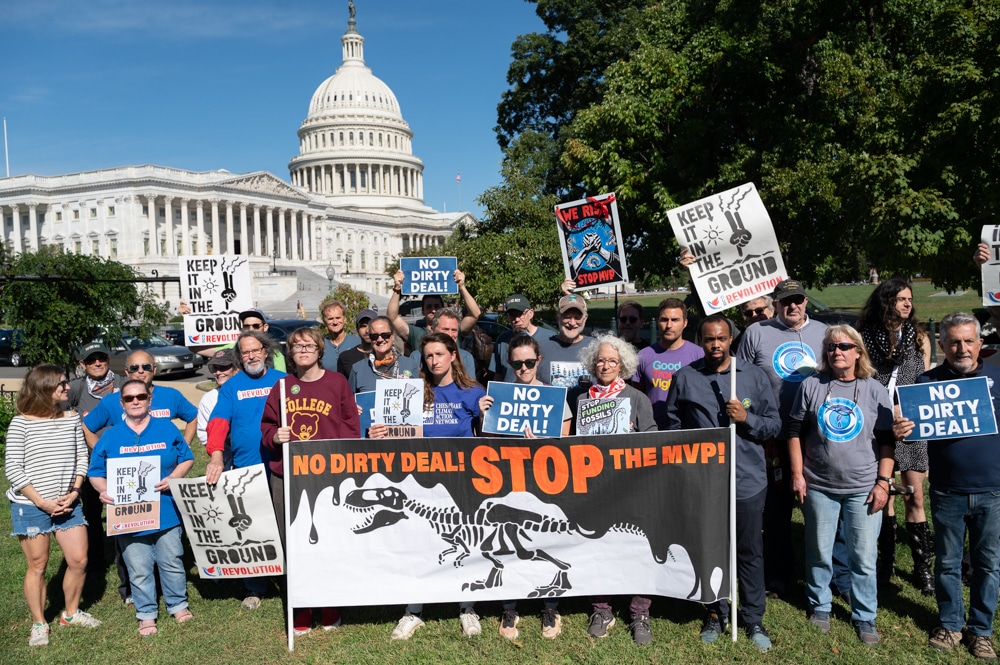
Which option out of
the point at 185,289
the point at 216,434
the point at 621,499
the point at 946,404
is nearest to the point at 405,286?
the point at 185,289

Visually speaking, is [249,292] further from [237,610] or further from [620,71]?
[620,71]

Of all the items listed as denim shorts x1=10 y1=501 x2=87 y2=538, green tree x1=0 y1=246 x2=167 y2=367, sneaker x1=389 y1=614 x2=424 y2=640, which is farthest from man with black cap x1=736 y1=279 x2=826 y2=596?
green tree x1=0 y1=246 x2=167 y2=367

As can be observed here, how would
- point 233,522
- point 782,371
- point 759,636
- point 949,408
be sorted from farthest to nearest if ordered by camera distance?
point 782,371 → point 233,522 → point 759,636 → point 949,408

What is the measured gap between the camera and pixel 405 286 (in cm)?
919

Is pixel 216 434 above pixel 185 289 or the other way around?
the other way around

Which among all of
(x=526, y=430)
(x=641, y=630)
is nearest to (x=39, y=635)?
(x=526, y=430)

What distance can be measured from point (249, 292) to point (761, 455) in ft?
21.6

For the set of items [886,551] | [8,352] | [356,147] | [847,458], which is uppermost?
[356,147]

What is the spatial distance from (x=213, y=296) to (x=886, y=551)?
7696mm

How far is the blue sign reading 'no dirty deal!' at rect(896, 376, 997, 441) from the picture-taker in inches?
190

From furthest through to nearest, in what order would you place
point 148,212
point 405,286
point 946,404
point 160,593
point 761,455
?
point 148,212 < point 405,286 < point 160,593 < point 761,455 < point 946,404

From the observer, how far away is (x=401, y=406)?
5.57 metres

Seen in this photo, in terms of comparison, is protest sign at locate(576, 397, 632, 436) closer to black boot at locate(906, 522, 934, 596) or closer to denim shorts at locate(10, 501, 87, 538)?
black boot at locate(906, 522, 934, 596)

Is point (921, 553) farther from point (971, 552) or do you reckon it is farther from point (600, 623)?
point (600, 623)
